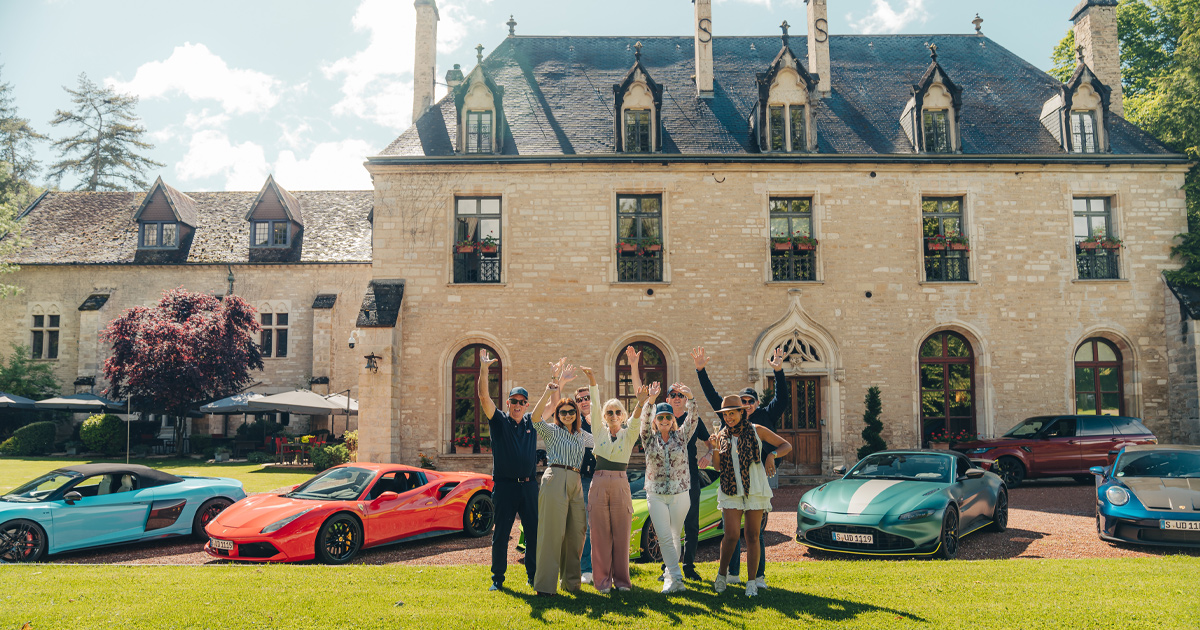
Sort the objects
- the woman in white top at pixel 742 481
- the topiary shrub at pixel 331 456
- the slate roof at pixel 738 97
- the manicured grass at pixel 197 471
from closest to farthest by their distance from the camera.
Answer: the woman in white top at pixel 742 481 < the manicured grass at pixel 197 471 < the slate roof at pixel 738 97 < the topiary shrub at pixel 331 456

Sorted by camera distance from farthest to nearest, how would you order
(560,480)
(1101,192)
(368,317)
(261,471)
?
(261,471), (1101,192), (368,317), (560,480)

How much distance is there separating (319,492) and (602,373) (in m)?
8.25

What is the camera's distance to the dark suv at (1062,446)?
13.7 metres

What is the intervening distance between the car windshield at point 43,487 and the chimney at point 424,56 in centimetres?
1292

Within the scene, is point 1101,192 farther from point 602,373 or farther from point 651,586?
point 651,586

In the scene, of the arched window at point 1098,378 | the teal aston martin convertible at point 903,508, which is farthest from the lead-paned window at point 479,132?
the arched window at point 1098,378

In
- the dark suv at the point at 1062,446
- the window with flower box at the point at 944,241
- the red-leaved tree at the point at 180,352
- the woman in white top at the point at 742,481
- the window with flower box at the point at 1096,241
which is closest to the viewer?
the woman in white top at the point at 742,481

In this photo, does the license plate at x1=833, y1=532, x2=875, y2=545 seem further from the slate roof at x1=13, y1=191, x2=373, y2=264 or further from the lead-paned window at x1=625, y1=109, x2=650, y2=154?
the slate roof at x1=13, y1=191, x2=373, y2=264

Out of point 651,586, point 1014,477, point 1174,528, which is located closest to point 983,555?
point 1174,528

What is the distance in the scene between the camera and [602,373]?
16.3 m

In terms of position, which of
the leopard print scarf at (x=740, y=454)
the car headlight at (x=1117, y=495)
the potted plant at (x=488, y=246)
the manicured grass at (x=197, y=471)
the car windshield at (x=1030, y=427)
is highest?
the potted plant at (x=488, y=246)

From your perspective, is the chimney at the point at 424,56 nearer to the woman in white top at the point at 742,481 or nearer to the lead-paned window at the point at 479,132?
the lead-paned window at the point at 479,132

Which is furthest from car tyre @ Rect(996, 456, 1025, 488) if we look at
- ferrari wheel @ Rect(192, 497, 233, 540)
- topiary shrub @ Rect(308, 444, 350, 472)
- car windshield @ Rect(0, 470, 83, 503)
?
car windshield @ Rect(0, 470, 83, 503)

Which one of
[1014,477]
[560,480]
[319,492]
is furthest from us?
[1014,477]
